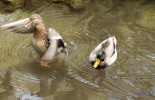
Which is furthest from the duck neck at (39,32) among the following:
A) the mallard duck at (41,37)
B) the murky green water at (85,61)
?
the murky green water at (85,61)

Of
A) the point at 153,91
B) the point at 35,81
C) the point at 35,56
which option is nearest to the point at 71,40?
the point at 35,56

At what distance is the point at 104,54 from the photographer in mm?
6332

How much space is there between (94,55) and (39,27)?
986 mm

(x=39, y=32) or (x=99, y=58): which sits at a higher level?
(x=39, y=32)

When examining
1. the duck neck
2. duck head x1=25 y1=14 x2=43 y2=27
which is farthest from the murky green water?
duck head x1=25 y1=14 x2=43 y2=27

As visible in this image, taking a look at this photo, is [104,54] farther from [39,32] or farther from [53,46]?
[39,32]

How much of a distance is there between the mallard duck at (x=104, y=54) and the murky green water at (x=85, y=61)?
0.39 ft

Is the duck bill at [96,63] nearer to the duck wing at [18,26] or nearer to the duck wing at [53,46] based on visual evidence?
the duck wing at [53,46]

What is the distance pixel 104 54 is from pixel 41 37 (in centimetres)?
107

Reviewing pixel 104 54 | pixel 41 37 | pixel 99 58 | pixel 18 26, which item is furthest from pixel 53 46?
pixel 104 54

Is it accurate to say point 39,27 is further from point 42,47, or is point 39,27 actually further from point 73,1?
point 73,1

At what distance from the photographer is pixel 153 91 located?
545 cm

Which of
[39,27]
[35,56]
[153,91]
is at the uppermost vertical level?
[39,27]

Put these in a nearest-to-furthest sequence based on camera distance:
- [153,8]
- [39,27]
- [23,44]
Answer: [39,27]
[23,44]
[153,8]
